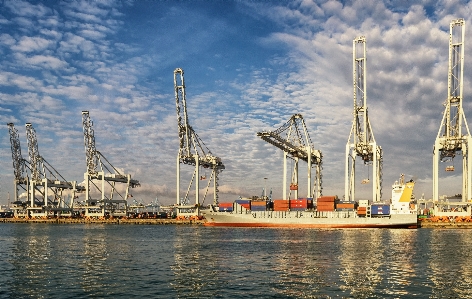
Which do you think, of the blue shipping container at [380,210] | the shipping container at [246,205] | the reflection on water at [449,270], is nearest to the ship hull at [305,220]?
the shipping container at [246,205]

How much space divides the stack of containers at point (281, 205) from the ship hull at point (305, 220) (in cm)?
102

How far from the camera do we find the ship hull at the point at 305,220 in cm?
9338

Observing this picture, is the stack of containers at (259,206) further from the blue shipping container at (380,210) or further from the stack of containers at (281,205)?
the blue shipping container at (380,210)

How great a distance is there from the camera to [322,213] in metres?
100

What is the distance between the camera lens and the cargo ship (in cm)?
9431

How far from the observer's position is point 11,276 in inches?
1270

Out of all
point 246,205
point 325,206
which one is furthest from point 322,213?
point 246,205

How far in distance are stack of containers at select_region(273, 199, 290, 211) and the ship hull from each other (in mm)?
1022

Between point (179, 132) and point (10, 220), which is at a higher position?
point (179, 132)

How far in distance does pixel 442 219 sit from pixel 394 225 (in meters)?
15.5

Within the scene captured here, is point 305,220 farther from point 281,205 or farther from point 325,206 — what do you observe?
point 281,205

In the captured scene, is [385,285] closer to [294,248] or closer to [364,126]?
[294,248]

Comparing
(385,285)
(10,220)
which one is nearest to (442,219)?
(385,285)

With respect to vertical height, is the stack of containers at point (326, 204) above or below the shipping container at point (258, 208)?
above
